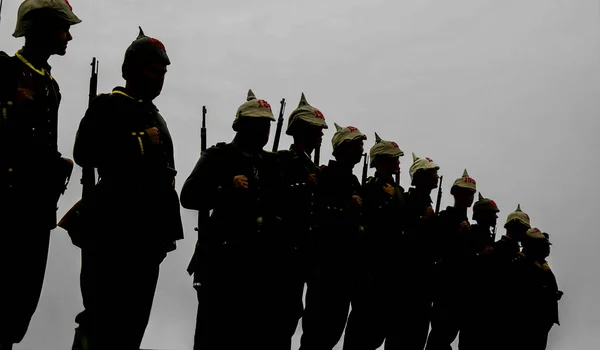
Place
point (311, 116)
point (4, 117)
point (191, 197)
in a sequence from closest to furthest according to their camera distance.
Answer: point (4, 117)
point (191, 197)
point (311, 116)

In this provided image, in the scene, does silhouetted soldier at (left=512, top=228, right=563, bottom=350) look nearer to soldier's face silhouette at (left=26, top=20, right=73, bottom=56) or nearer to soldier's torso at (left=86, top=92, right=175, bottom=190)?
soldier's torso at (left=86, top=92, right=175, bottom=190)

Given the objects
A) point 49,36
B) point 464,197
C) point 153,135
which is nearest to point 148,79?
point 153,135

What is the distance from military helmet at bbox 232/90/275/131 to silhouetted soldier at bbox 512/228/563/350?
320 inches

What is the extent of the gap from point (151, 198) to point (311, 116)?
13.6ft

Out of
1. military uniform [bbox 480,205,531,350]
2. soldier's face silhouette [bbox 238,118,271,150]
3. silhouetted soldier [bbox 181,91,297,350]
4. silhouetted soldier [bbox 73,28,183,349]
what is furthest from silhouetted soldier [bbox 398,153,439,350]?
silhouetted soldier [bbox 73,28,183,349]

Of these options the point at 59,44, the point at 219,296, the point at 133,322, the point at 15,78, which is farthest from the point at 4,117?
the point at 219,296

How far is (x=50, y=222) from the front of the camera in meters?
7.38

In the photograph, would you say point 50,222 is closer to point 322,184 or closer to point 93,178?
point 93,178

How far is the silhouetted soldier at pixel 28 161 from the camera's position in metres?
7.04

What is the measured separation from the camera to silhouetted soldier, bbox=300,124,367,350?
36.7 feet

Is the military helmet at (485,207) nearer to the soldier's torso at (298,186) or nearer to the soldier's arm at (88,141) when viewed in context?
the soldier's torso at (298,186)

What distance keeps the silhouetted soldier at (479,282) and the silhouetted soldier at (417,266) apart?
115 centimetres

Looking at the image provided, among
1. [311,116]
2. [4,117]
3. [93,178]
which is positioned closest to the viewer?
[4,117]

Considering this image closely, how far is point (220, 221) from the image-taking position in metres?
8.58
